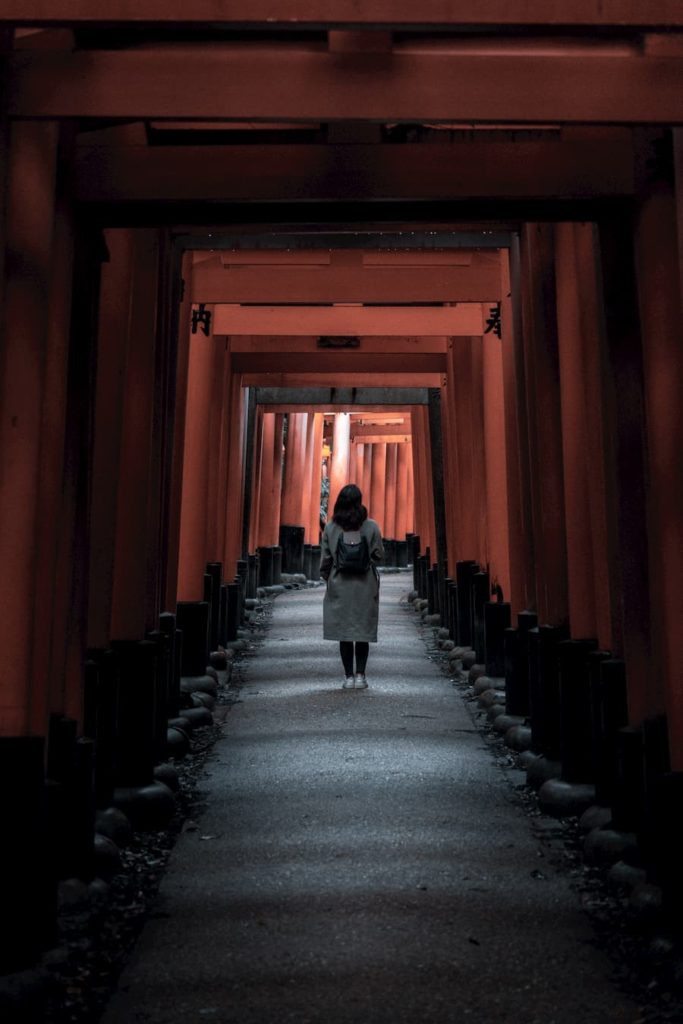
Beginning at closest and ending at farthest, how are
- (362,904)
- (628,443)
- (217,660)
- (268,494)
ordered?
1. (362,904)
2. (628,443)
3. (217,660)
4. (268,494)

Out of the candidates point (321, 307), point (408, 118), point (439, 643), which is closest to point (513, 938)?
point (408, 118)

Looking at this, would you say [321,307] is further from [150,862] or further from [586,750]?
[150,862]

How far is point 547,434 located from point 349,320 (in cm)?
508

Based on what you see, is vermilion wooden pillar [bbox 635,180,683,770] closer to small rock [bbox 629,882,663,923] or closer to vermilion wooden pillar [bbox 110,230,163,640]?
small rock [bbox 629,882,663,923]

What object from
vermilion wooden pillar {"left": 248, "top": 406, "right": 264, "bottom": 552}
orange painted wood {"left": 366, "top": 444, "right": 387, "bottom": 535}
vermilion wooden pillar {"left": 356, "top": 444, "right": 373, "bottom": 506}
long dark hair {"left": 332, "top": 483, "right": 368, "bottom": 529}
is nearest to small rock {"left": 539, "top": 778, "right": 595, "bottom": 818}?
long dark hair {"left": 332, "top": 483, "right": 368, "bottom": 529}

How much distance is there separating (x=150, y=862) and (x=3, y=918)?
176 cm

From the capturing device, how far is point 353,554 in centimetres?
1091

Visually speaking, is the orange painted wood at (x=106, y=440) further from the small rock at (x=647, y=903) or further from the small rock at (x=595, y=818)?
the small rock at (x=647, y=903)

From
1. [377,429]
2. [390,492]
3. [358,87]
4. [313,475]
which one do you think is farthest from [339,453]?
[358,87]

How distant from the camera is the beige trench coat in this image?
10.9 m

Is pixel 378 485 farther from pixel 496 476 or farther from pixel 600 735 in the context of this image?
pixel 600 735

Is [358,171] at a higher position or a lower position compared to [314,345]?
lower

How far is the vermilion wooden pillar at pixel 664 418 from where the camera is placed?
15.0 ft

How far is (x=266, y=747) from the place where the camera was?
28.1ft
